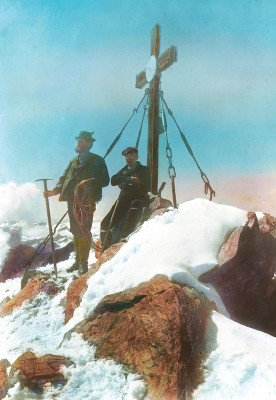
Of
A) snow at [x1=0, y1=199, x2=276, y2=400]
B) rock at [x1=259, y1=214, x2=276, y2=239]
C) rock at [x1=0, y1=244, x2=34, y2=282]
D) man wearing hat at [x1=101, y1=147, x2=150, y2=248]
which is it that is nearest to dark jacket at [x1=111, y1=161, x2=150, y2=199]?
man wearing hat at [x1=101, y1=147, x2=150, y2=248]

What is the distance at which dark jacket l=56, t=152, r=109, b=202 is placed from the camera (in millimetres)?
7223

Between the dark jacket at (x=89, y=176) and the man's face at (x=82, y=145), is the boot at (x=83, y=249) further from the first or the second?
the man's face at (x=82, y=145)

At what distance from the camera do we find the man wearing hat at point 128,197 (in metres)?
7.19

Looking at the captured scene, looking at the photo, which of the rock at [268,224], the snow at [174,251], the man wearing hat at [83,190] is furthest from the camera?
the man wearing hat at [83,190]

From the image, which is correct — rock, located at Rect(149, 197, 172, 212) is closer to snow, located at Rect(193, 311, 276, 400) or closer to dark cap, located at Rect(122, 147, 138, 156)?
dark cap, located at Rect(122, 147, 138, 156)

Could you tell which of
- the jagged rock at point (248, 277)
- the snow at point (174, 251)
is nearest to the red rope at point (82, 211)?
the snow at point (174, 251)

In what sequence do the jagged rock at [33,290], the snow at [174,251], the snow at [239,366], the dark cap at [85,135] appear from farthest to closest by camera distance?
the dark cap at [85,135], the jagged rock at [33,290], the snow at [174,251], the snow at [239,366]

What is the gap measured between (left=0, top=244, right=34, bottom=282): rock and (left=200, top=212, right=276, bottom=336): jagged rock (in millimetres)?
10745

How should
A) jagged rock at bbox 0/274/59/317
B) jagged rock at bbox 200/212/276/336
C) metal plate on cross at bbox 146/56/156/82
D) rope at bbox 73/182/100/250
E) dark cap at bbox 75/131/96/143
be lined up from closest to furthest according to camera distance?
1. jagged rock at bbox 200/212/276/336
2. jagged rock at bbox 0/274/59/317
3. rope at bbox 73/182/100/250
4. dark cap at bbox 75/131/96/143
5. metal plate on cross at bbox 146/56/156/82

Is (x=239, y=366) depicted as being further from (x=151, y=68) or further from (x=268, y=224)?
(x=151, y=68)

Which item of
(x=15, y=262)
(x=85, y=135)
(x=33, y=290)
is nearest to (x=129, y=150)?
(x=85, y=135)

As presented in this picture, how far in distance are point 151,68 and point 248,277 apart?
529 centimetres

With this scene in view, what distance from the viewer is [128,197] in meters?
7.45

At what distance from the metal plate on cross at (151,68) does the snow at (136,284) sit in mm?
3593
